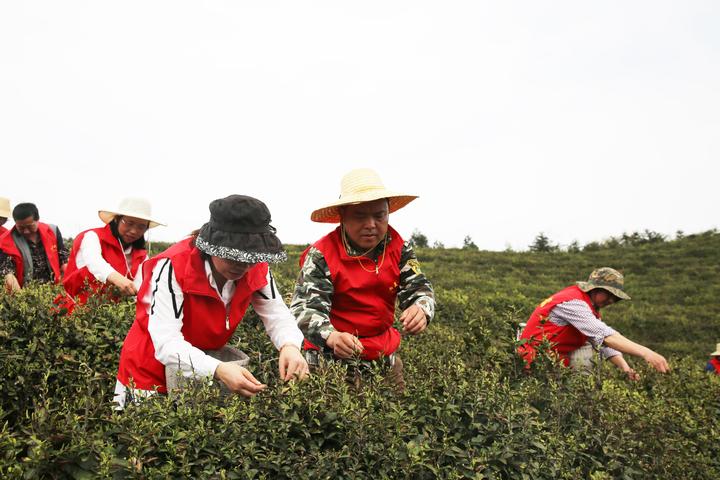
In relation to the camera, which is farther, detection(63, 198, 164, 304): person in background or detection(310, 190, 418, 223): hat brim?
detection(63, 198, 164, 304): person in background

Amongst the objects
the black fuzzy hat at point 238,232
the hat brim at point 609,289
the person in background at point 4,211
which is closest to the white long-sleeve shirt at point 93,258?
the black fuzzy hat at point 238,232

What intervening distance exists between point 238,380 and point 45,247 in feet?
17.0

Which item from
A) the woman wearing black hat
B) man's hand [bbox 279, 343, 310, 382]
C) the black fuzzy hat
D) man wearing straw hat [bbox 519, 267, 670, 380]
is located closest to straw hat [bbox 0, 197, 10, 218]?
the woman wearing black hat

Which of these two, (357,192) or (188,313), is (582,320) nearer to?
(357,192)

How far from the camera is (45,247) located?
652 cm

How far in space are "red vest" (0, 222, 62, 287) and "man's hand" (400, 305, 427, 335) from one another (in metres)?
4.75

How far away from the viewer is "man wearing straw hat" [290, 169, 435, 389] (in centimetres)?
321

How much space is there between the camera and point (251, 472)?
1995 millimetres

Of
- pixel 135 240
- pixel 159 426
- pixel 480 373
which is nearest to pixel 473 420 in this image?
pixel 480 373

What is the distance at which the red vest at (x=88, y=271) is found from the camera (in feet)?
15.6

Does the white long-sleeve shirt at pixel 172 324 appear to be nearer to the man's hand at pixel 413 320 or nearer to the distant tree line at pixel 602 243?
the man's hand at pixel 413 320

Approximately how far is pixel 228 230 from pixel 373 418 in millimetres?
1018

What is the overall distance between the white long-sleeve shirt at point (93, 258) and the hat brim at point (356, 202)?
1895 millimetres

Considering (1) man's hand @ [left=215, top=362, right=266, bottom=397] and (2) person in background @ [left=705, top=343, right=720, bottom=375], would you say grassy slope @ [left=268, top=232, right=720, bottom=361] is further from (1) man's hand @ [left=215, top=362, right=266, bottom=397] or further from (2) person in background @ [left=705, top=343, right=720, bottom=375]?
(1) man's hand @ [left=215, top=362, right=266, bottom=397]
